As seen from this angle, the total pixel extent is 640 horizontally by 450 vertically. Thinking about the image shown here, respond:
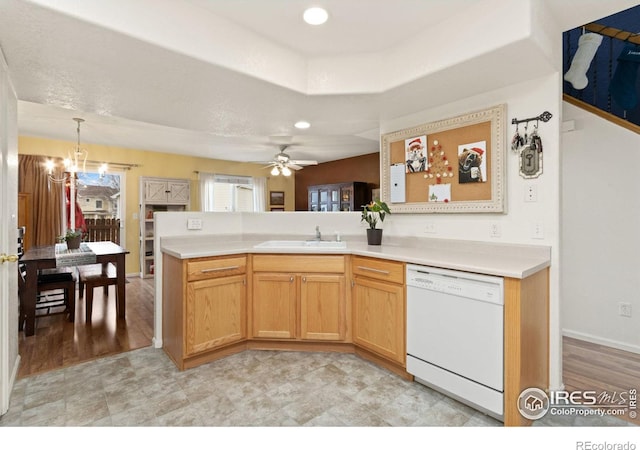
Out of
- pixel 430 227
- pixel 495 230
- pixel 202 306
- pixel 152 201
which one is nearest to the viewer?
pixel 495 230

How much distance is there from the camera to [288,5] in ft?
5.85

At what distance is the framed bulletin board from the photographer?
2.25 m

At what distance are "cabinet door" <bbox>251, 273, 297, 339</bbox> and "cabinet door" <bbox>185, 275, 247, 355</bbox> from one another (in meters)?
0.10

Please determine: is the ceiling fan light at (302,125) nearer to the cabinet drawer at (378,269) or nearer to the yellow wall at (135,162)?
the cabinet drawer at (378,269)

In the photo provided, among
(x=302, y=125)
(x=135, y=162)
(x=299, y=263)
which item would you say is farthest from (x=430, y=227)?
(x=135, y=162)

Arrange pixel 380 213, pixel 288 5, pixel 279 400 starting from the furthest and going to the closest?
pixel 380 213
pixel 279 400
pixel 288 5

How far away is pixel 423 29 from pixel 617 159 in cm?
199

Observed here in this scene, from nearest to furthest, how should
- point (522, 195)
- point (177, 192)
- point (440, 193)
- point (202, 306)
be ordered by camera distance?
point (522, 195) < point (202, 306) < point (440, 193) < point (177, 192)

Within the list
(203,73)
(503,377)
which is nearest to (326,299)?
(503,377)

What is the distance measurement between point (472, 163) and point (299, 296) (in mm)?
1654

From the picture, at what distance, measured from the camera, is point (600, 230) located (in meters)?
2.71

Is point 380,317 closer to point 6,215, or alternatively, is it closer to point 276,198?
point 6,215

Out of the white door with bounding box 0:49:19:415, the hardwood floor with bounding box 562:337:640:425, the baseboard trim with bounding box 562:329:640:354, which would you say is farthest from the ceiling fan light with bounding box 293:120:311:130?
the baseboard trim with bounding box 562:329:640:354
